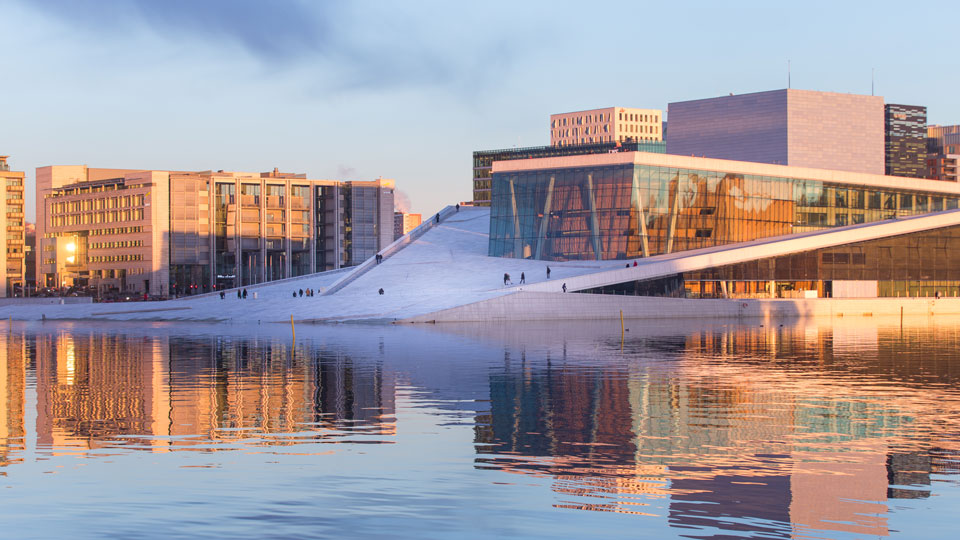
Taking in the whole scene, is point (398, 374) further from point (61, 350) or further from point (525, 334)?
point (525, 334)

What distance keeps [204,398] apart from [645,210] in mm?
62235

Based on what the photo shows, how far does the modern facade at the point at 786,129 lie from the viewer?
113812 mm

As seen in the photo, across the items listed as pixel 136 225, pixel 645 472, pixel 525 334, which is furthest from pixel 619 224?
pixel 136 225

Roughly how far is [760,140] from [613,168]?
125 feet

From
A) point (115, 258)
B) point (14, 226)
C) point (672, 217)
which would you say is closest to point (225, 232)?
point (115, 258)

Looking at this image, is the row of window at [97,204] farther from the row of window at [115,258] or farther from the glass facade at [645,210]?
the glass facade at [645,210]

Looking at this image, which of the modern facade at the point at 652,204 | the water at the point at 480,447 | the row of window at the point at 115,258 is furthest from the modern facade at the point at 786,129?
the water at the point at 480,447

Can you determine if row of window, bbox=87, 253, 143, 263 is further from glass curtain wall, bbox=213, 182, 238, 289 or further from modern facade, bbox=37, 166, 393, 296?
glass curtain wall, bbox=213, 182, 238, 289

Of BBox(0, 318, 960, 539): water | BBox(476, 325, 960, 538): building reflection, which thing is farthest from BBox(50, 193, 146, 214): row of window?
BBox(476, 325, 960, 538): building reflection

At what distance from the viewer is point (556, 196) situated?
85.1 m

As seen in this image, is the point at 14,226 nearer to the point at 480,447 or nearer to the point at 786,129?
the point at 786,129

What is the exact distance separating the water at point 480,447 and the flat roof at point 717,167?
1946 inches

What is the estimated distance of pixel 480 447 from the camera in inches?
656

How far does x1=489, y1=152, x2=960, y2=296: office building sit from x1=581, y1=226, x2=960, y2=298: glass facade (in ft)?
0.25
